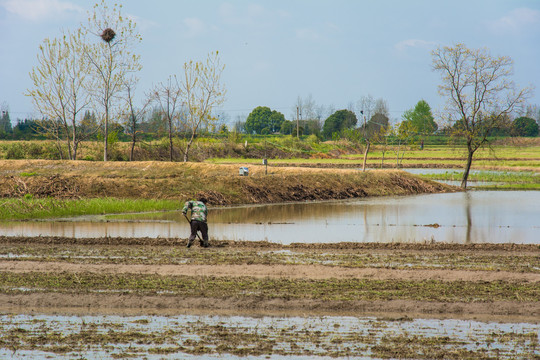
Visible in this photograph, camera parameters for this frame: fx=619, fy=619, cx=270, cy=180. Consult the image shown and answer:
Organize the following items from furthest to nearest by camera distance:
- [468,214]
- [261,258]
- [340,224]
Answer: [468,214]
[340,224]
[261,258]

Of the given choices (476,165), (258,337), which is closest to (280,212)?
(258,337)

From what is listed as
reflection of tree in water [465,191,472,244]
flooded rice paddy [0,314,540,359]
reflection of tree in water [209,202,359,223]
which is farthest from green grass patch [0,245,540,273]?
reflection of tree in water [209,202,359,223]

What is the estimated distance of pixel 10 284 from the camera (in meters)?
11.8

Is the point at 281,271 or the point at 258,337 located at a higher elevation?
the point at 281,271

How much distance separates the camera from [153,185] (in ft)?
109

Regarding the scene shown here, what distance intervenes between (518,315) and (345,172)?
103 feet

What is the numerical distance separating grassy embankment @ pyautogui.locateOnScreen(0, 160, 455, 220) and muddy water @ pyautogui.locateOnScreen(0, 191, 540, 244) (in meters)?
2.02

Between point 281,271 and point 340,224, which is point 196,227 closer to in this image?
point 281,271

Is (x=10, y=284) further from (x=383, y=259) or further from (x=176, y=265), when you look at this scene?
(x=383, y=259)

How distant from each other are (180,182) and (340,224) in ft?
40.5

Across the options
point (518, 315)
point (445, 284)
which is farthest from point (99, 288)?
point (518, 315)

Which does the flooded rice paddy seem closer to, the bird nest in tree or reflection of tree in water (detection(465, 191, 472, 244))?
reflection of tree in water (detection(465, 191, 472, 244))

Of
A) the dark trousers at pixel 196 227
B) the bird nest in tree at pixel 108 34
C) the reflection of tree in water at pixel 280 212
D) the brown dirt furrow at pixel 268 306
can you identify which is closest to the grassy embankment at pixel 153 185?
the reflection of tree in water at pixel 280 212

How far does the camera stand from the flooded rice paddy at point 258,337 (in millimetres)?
8023
